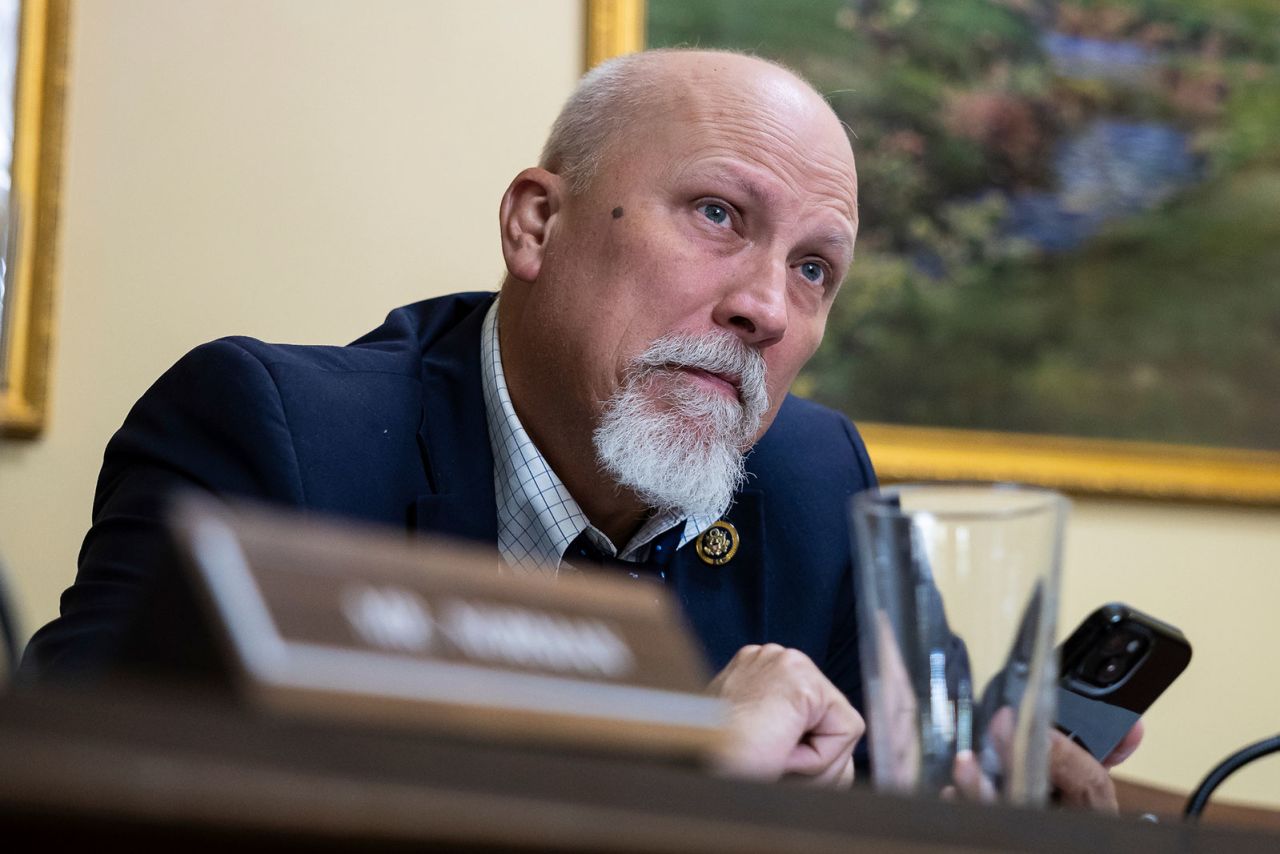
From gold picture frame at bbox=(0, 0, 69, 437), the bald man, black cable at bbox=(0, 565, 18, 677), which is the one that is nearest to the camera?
black cable at bbox=(0, 565, 18, 677)

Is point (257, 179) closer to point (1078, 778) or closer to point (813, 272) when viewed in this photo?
point (813, 272)

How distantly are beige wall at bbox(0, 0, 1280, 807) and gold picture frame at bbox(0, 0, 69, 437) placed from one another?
0.04m

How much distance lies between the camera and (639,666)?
18.9 inches

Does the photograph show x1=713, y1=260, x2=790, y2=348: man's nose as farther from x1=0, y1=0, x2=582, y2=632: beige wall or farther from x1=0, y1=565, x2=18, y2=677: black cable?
x1=0, y1=565, x2=18, y2=677: black cable

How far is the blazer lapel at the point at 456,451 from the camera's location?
1.58 m

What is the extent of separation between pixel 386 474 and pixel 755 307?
0.48 metres

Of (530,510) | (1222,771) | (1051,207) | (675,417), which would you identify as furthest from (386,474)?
(1051,207)

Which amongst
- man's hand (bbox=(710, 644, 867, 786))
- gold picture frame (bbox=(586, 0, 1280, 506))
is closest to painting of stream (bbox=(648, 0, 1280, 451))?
gold picture frame (bbox=(586, 0, 1280, 506))

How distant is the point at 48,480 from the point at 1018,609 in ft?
6.49

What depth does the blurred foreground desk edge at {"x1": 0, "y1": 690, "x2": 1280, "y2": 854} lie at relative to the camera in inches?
12.2

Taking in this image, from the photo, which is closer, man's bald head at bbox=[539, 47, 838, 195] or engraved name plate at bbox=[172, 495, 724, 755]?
engraved name plate at bbox=[172, 495, 724, 755]

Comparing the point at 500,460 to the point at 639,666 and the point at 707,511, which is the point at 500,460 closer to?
the point at 707,511

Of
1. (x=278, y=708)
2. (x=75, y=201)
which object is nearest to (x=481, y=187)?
(x=75, y=201)

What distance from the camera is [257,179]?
2.38 meters
